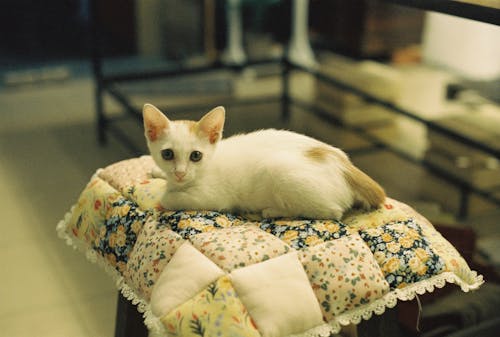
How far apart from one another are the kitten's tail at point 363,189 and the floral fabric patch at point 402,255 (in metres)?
0.07

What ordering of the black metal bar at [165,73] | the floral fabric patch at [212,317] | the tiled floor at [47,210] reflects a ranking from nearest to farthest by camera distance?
1. the floral fabric patch at [212,317]
2. the tiled floor at [47,210]
3. the black metal bar at [165,73]

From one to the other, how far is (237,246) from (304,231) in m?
0.15

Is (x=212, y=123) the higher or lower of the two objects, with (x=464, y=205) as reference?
higher

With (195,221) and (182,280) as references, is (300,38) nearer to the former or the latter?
(195,221)

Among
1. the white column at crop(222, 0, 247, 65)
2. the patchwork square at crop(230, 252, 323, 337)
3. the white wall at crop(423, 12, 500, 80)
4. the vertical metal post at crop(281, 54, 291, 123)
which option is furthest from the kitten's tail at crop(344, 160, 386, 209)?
the white column at crop(222, 0, 247, 65)

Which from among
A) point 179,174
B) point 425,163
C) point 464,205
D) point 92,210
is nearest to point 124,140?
point 425,163

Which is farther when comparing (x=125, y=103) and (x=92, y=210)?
(x=125, y=103)

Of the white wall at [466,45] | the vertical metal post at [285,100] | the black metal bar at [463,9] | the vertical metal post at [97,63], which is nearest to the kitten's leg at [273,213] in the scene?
the black metal bar at [463,9]

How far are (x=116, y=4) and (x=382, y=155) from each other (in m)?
2.70

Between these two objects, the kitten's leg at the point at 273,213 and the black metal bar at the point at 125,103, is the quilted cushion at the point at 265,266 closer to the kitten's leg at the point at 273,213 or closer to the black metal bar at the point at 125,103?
the kitten's leg at the point at 273,213

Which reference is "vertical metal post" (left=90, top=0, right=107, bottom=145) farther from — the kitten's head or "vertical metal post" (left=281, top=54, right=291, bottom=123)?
the kitten's head

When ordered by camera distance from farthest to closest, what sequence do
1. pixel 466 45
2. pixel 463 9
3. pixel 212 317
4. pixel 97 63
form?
1. pixel 466 45
2. pixel 97 63
3. pixel 463 9
4. pixel 212 317

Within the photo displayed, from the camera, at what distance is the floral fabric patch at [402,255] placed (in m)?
1.22

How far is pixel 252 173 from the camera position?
1336 mm
